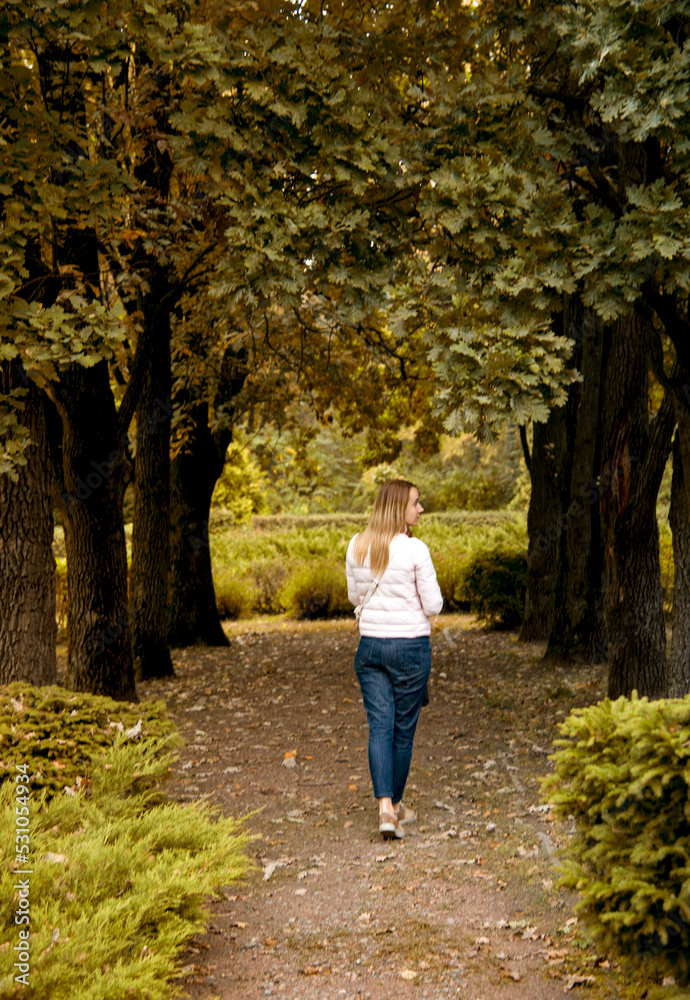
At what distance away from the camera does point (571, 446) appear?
9.95 m

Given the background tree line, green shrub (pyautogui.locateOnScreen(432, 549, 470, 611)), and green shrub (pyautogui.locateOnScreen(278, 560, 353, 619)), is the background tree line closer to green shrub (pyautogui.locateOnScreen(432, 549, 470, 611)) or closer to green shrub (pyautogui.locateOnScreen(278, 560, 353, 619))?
green shrub (pyautogui.locateOnScreen(278, 560, 353, 619))

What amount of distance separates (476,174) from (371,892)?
3.55 metres

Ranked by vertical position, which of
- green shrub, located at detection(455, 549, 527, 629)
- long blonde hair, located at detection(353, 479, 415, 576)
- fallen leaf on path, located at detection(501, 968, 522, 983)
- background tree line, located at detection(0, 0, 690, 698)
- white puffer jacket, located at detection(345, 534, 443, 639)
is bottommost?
fallen leaf on path, located at detection(501, 968, 522, 983)

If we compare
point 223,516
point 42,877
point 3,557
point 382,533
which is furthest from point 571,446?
point 223,516

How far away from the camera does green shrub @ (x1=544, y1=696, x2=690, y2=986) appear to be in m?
2.70

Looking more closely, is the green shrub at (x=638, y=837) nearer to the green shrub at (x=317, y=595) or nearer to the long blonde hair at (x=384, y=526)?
the long blonde hair at (x=384, y=526)

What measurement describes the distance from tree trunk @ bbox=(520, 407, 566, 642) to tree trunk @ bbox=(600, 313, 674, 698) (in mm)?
3111

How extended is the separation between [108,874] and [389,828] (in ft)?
6.45

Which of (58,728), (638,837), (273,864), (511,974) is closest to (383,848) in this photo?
(273,864)

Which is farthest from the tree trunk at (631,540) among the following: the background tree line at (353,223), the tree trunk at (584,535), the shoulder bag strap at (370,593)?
the shoulder bag strap at (370,593)

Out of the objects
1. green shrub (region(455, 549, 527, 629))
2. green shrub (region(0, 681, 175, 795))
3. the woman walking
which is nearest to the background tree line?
the woman walking

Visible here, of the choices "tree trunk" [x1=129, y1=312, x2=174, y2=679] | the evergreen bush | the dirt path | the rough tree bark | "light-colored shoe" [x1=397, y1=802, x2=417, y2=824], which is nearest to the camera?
the dirt path

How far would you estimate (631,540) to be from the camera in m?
6.73

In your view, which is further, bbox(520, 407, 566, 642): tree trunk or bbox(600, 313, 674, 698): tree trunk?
bbox(520, 407, 566, 642): tree trunk
